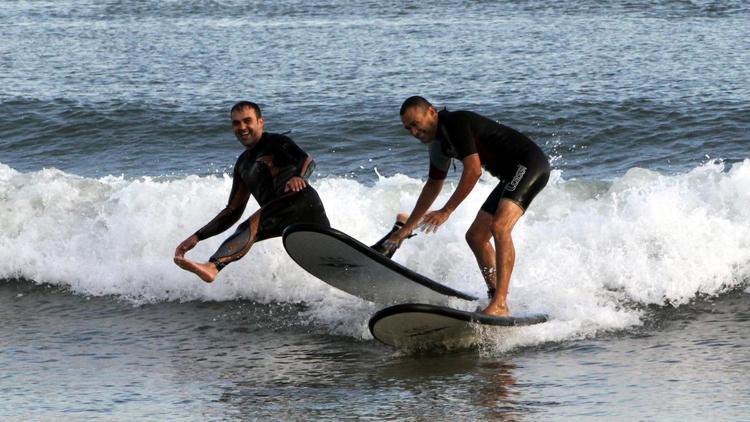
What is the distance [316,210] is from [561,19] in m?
19.3

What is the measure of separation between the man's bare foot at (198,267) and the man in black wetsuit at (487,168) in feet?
4.23

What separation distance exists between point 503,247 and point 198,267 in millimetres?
2138

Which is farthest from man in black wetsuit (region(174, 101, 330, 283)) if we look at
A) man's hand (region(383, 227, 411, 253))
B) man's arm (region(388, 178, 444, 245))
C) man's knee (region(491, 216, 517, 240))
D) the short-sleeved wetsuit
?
man's knee (region(491, 216, 517, 240))

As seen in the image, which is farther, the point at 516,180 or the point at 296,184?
the point at 296,184

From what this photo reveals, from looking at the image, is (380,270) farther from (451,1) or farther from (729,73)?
(451,1)

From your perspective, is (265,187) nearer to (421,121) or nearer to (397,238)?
(397,238)

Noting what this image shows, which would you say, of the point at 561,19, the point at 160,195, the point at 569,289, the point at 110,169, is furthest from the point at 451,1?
the point at 569,289

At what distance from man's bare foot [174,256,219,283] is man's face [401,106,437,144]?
69.8 inches

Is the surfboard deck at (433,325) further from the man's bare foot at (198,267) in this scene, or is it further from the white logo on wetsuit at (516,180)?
the man's bare foot at (198,267)

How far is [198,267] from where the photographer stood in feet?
27.1

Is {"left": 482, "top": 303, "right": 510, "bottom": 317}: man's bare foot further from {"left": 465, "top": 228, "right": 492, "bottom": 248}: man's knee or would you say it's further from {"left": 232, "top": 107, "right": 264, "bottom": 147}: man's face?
{"left": 232, "top": 107, "right": 264, "bottom": 147}: man's face

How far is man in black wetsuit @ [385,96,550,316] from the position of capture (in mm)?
7871

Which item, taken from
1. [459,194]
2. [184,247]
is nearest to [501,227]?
[459,194]

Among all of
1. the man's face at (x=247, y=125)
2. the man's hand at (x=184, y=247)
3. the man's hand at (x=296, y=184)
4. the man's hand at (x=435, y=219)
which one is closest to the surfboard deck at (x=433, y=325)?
the man's hand at (x=435, y=219)
